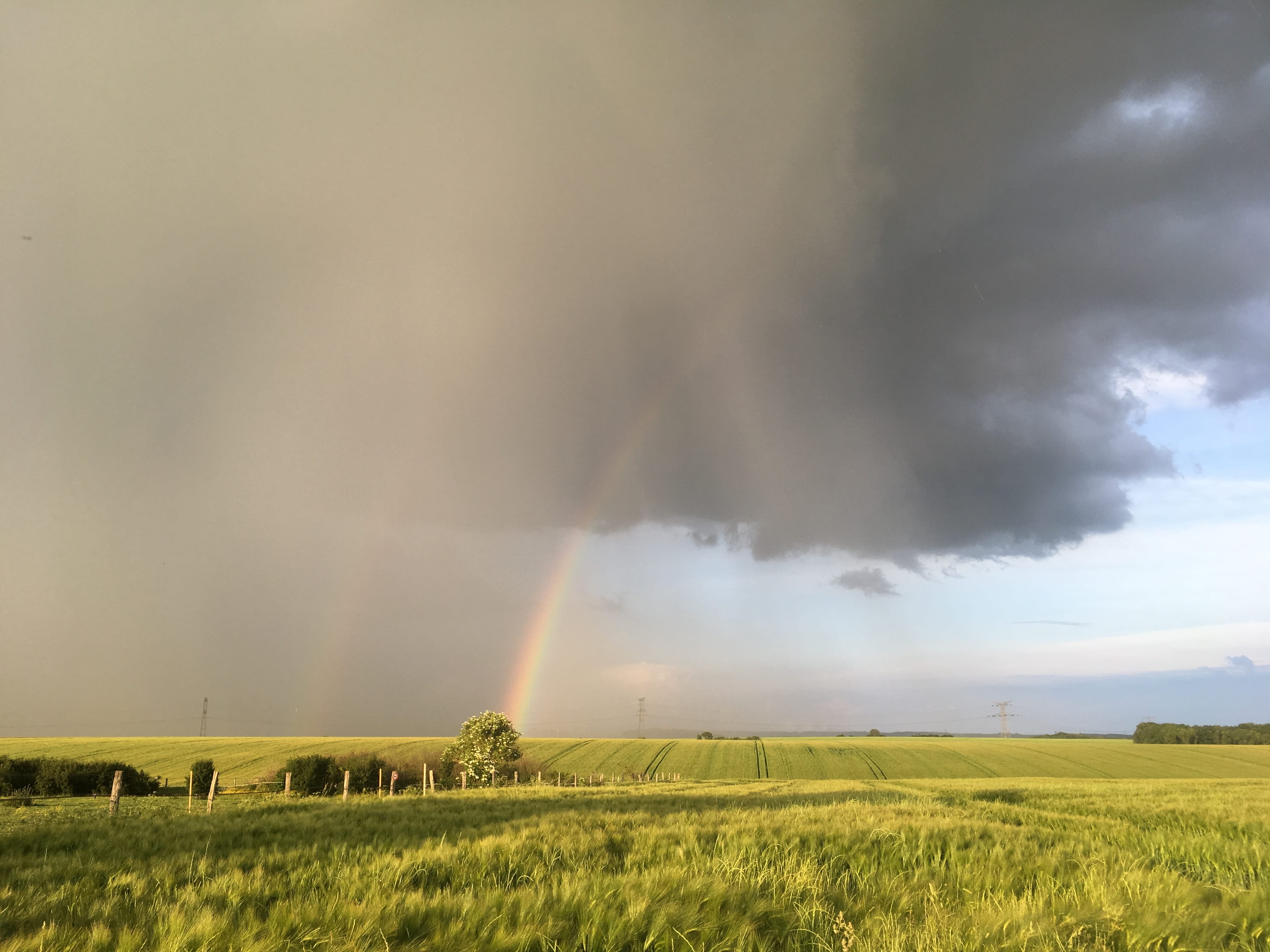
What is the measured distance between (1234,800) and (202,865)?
31063 mm

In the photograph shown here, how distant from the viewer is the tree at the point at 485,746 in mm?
65312

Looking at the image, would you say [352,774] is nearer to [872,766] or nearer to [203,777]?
[203,777]

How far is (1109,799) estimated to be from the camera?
22.5 metres

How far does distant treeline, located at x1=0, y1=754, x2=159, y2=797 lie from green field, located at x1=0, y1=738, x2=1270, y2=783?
15.9m

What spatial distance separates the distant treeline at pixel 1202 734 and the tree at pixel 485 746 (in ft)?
408

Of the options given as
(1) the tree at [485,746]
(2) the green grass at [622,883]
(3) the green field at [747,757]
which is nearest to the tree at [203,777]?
(3) the green field at [747,757]

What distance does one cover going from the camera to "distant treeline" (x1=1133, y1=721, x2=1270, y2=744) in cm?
11900

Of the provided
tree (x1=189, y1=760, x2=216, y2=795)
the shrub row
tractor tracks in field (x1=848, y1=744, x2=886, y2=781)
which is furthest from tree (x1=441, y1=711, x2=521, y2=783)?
tractor tracks in field (x1=848, y1=744, x2=886, y2=781)

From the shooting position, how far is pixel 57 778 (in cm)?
3762

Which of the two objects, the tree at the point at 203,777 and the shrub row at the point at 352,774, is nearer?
the tree at the point at 203,777

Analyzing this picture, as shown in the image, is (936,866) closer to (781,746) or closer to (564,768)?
(564,768)

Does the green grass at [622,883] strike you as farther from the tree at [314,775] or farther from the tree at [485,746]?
the tree at [485,746]

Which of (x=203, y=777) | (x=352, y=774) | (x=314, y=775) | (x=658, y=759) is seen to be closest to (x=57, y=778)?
(x=203, y=777)

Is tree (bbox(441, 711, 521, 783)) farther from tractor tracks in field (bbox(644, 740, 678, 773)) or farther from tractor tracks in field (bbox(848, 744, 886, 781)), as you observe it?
tractor tracks in field (bbox(848, 744, 886, 781))
